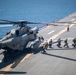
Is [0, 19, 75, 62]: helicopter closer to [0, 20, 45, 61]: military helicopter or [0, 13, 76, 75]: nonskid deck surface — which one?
[0, 20, 45, 61]: military helicopter

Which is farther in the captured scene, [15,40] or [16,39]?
[16,39]

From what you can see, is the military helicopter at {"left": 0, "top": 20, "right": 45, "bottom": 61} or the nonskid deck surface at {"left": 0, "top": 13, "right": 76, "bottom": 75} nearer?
the nonskid deck surface at {"left": 0, "top": 13, "right": 76, "bottom": 75}

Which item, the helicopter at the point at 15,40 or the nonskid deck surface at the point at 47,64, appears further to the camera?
the helicopter at the point at 15,40

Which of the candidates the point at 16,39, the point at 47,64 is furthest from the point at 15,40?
the point at 47,64

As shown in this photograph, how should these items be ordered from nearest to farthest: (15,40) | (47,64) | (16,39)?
(47,64) < (15,40) < (16,39)

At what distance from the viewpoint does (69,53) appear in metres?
27.5

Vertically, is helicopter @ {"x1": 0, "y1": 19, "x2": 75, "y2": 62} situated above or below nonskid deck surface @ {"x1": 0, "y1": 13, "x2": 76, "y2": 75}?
above

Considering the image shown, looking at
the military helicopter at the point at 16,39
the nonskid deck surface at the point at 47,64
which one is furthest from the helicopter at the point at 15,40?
the nonskid deck surface at the point at 47,64

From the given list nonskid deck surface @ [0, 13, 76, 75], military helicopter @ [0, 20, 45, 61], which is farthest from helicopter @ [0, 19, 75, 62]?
nonskid deck surface @ [0, 13, 76, 75]

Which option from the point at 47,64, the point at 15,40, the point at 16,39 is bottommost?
the point at 47,64

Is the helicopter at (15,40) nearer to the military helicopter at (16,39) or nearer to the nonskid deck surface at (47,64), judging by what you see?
the military helicopter at (16,39)

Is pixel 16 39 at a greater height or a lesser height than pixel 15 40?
greater

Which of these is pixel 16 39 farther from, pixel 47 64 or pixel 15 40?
pixel 47 64

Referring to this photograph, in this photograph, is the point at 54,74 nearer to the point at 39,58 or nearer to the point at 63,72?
the point at 63,72
